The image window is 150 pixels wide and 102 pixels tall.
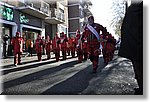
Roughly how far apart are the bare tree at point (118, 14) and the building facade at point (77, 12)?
25cm

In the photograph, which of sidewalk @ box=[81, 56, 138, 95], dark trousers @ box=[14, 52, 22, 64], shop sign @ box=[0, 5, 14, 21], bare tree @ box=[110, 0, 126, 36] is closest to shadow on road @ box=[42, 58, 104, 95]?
sidewalk @ box=[81, 56, 138, 95]

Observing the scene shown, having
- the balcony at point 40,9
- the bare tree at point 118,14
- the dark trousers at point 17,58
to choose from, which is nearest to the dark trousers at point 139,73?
the bare tree at point 118,14

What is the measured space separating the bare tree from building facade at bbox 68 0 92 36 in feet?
0.82

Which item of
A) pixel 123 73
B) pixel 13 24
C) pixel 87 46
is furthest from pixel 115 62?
pixel 13 24

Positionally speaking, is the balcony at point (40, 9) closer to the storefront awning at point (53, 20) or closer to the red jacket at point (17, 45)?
the storefront awning at point (53, 20)

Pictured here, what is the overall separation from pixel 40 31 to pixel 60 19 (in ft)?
1.38

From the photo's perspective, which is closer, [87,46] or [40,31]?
[40,31]

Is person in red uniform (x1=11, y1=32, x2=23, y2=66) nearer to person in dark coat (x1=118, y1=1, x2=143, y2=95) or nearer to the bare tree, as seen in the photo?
the bare tree

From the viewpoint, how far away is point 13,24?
649cm

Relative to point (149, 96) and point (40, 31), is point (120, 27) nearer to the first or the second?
point (149, 96)

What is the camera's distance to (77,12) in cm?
198

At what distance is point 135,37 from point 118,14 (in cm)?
23

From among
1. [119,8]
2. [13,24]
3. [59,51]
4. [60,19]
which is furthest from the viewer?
[13,24]

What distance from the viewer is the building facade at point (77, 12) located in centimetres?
196
